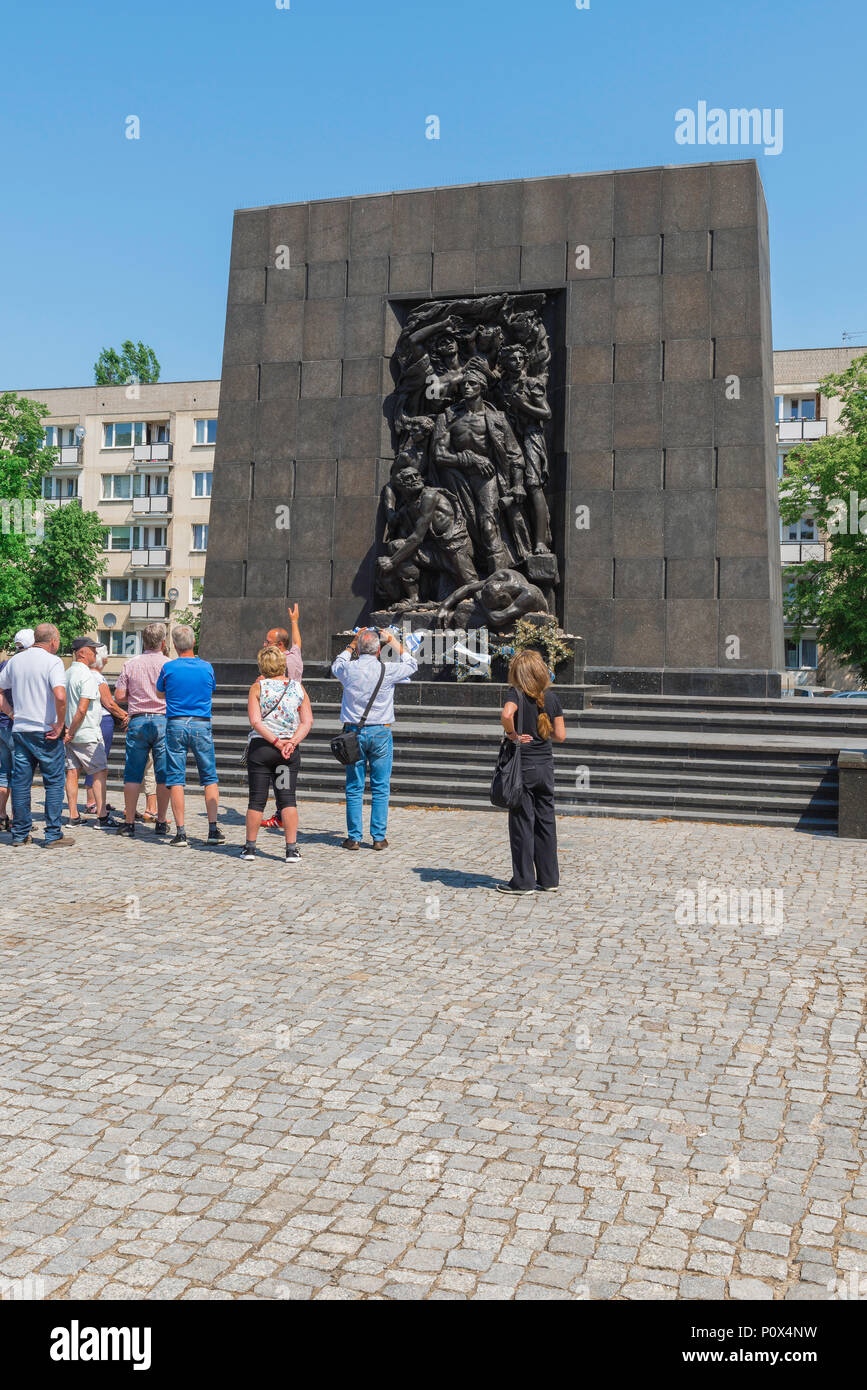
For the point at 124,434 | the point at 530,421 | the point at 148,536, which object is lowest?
the point at 530,421

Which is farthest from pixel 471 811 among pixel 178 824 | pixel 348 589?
pixel 348 589

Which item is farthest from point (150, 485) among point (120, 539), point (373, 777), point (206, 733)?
point (373, 777)

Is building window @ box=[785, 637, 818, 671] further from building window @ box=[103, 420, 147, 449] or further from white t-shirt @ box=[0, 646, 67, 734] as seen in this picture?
white t-shirt @ box=[0, 646, 67, 734]

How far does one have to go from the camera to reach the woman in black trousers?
8.61m

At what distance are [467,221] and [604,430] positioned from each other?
4.35 meters

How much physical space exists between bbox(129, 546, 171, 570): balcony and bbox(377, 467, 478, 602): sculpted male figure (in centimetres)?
4329

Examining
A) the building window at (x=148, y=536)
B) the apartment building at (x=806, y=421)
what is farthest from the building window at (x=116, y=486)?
the apartment building at (x=806, y=421)

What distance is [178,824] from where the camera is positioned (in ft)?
34.3

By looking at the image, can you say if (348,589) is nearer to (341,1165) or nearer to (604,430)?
(604,430)

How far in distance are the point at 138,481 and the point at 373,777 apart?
53635 millimetres

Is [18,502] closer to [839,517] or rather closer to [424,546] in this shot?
[424,546]

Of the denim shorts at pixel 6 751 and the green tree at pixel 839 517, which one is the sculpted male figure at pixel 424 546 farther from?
the green tree at pixel 839 517

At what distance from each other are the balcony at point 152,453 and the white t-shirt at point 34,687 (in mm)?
50720

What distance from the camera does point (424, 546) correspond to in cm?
1844
